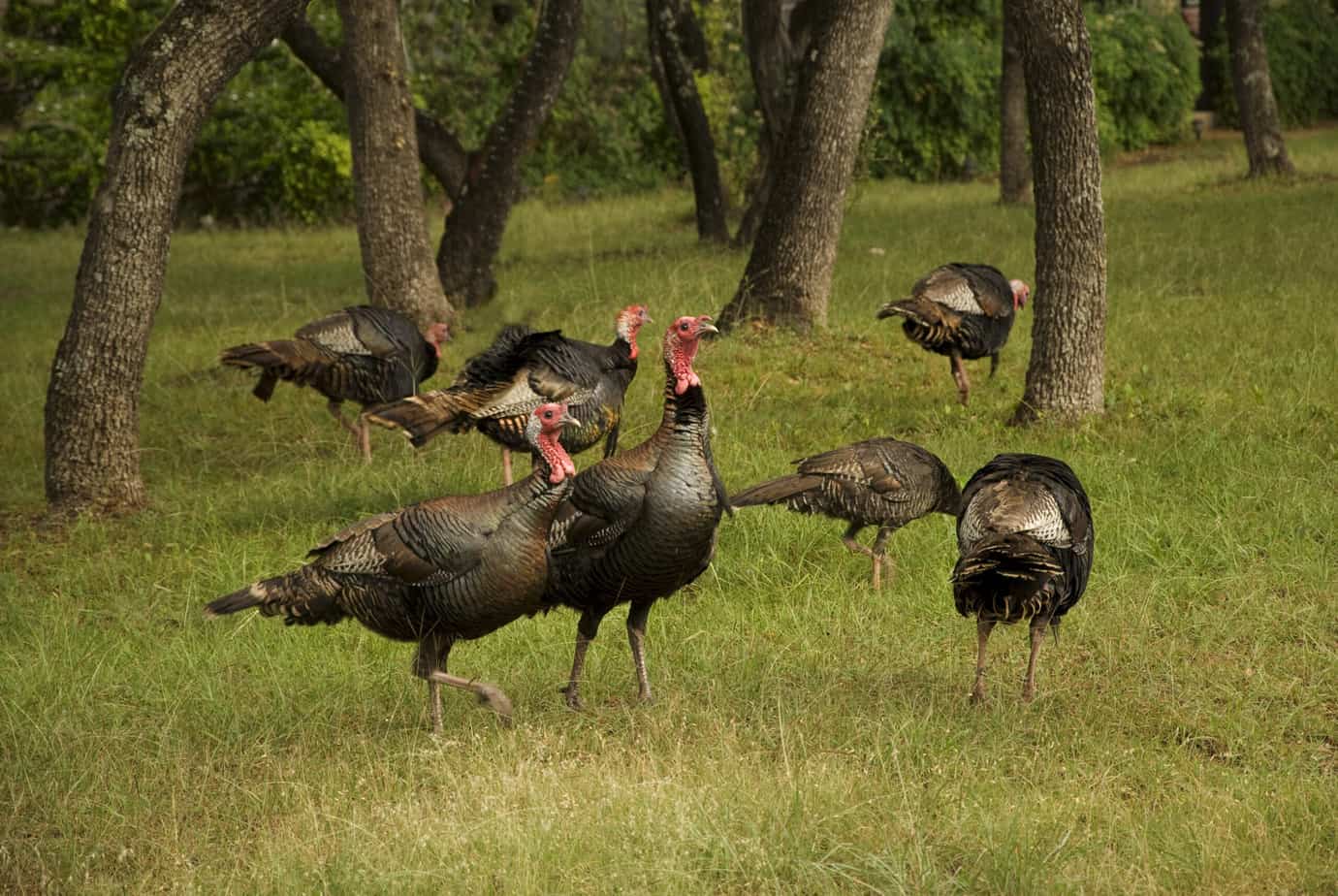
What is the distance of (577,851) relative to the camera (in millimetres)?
4312

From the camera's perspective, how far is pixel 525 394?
25.7ft

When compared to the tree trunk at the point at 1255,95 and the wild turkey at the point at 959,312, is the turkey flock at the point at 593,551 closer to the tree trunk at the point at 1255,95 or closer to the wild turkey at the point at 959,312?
the wild turkey at the point at 959,312

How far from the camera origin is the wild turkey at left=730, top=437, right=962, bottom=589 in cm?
668

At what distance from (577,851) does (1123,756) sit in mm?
1839

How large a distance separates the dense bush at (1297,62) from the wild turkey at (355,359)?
25.2 metres

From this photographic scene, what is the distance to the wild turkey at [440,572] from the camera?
17.2ft

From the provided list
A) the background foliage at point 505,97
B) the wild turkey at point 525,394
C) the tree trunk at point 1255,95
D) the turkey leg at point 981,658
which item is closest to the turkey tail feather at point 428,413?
the wild turkey at point 525,394

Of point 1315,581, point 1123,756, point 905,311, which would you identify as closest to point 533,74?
point 905,311

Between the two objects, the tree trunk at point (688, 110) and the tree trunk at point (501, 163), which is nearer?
the tree trunk at point (501, 163)

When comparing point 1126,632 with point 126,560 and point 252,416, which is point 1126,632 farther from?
point 252,416

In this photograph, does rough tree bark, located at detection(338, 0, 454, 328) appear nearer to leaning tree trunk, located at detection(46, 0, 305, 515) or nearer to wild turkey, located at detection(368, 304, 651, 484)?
leaning tree trunk, located at detection(46, 0, 305, 515)

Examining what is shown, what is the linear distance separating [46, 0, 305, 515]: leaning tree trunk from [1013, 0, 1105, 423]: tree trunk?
166 inches

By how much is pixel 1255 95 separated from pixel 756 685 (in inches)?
665

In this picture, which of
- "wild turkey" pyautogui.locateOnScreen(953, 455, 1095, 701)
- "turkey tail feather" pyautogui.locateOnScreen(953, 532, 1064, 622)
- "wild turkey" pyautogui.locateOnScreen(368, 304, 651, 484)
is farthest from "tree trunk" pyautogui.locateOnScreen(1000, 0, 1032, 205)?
"turkey tail feather" pyautogui.locateOnScreen(953, 532, 1064, 622)
